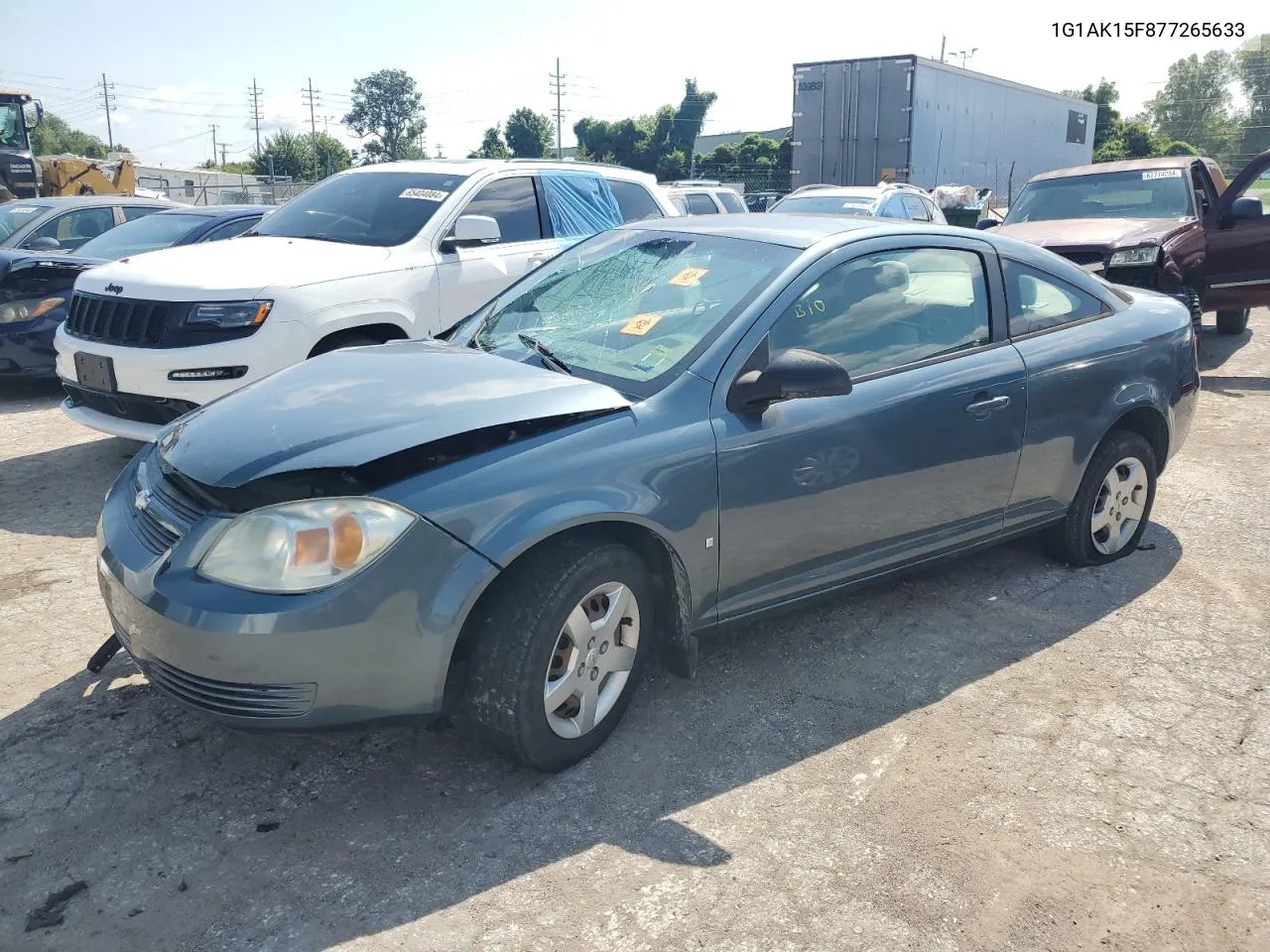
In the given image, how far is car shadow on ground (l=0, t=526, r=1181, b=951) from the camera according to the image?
2551 millimetres

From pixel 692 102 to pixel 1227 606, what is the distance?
83210mm

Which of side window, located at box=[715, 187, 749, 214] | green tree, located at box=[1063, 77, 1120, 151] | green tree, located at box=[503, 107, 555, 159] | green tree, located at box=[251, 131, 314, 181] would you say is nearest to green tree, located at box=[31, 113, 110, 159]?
green tree, located at box=[251, 131, 314, 181]

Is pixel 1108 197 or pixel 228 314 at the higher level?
pixel 1108 197

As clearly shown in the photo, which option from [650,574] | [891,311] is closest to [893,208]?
[891,311]

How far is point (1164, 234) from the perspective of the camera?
905 centimetres

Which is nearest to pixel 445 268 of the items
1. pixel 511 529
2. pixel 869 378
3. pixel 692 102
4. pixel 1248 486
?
pixel 869 378

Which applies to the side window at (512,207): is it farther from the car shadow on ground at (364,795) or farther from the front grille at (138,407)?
the car shadow on ground at (364,795)

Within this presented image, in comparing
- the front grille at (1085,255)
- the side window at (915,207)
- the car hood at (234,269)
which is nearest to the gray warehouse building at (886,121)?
the side window at (915,207)

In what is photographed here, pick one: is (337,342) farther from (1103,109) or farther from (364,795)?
(1103,109)

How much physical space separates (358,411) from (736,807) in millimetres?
1606

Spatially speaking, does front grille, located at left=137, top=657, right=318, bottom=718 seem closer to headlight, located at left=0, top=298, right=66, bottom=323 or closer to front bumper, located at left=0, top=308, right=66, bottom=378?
front bumper, located at left=0, top=308, right=66, bottom=378

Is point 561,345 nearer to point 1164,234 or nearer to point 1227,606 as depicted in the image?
point 1227,606

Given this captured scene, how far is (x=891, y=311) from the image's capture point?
12.8ft

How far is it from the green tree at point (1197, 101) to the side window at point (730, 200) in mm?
72497
